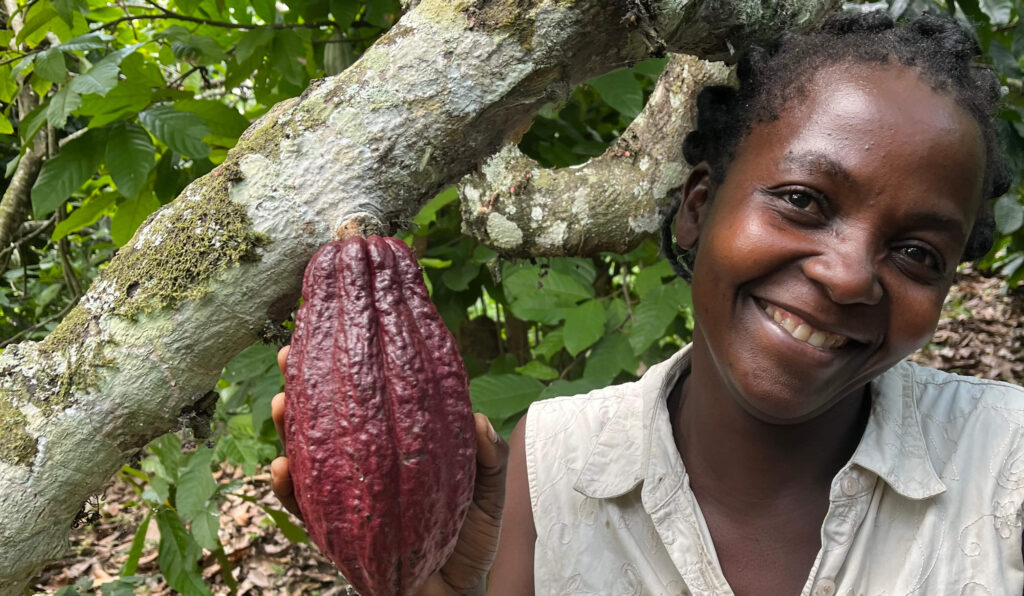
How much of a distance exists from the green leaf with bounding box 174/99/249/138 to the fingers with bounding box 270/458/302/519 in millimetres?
1224

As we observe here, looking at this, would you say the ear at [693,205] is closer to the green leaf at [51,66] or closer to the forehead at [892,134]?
the forehead at [892,134]

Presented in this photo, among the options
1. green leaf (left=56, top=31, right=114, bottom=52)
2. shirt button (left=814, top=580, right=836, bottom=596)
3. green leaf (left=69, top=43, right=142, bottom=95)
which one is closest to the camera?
shirt button (left=814, top=580, right=836, bottom=596)

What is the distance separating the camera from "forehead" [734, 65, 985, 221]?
117 cm

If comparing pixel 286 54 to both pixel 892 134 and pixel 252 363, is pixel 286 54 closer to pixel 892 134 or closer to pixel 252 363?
pixel 252 363

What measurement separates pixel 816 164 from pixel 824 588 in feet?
2.44

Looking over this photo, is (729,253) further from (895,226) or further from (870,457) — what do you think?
(870,457)

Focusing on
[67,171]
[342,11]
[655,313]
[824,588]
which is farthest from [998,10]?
[67,171]

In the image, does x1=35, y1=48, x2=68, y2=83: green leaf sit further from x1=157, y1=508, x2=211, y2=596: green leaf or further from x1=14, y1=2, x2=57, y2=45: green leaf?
x1=157, y1=508, x2=211, y2=596: green leaf

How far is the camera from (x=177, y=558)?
7.46 ft

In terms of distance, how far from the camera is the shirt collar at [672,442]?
5.06 ft

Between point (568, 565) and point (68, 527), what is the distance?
990 millimetres

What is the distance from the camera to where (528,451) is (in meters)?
1.88

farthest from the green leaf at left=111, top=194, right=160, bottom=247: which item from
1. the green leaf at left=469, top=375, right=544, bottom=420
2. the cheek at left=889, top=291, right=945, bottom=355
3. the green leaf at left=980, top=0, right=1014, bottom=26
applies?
the green leaf at left=980, top=0, right=1014, bottom=26

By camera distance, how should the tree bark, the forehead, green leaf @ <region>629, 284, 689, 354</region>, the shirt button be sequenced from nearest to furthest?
the tree bark, the forehead, the shirt button, green leaf @ <region>629, 284, 689, 354</region>
